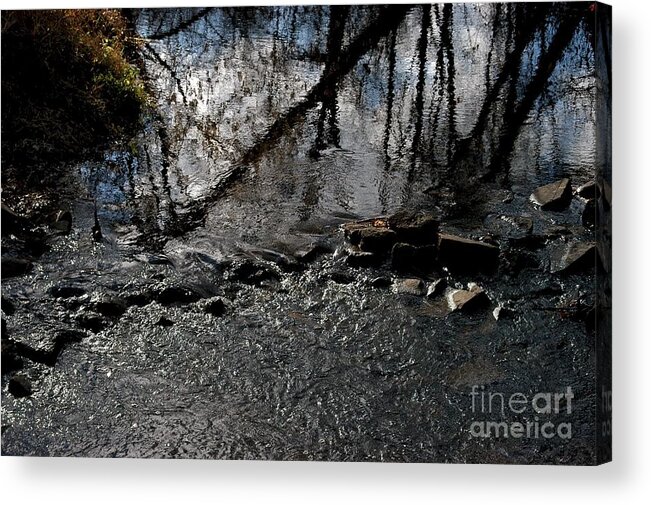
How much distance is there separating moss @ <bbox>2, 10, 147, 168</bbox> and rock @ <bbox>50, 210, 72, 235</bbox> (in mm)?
223

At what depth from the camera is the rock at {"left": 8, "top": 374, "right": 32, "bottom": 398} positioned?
4.09 meters

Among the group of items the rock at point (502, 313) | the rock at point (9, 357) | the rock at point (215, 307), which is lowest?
the rock at point (9, 357)

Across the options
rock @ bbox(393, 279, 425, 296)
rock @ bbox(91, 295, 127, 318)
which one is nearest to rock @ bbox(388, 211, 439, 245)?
rock @ bbox(393, 279, 425, 296)

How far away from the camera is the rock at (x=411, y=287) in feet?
12.9

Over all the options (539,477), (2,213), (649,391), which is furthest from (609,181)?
(2,213)

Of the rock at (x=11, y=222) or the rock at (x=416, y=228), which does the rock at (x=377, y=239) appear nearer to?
the rock at (x=416, y=228)

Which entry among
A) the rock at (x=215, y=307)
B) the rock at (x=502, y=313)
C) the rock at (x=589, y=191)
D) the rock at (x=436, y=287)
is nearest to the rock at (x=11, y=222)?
the rock at (x=215, y=307)

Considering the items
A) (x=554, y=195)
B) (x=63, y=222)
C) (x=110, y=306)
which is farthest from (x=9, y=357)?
(x=554, y=195)

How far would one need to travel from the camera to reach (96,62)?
4.18 metres

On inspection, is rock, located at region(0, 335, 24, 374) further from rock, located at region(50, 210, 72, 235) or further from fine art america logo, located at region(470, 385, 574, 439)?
fine art america logo, located at region(470, 385, 574, 439)

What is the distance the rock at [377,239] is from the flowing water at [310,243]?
7 centimetres

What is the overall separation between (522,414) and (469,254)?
614 millimetres

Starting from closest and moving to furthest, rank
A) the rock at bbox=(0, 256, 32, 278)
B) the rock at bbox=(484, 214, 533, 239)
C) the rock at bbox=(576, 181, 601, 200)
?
the rock at bbox=(576, 181, 601, 200)
the rock at bbox=(484, 214, 533, 239)
the rock at bbox=(0, 256, 32, 278)

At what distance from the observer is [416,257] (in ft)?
13.0
